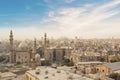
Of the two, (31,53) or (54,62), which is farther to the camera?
(54,62)

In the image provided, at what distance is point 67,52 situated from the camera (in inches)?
1303

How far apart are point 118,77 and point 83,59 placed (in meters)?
12.5

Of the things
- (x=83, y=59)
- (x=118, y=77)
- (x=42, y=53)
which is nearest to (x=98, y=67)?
(x=118, y=77)

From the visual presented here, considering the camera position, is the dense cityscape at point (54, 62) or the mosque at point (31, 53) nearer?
the dense cityscape at point (54, 62)

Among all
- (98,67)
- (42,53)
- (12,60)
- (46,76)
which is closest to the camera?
(46,76)

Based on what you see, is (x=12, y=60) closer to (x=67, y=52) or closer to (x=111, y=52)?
(x=67, y=52)

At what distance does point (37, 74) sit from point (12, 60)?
1552 centimetres

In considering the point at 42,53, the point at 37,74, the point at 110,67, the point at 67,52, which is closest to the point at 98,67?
the point at 110,67

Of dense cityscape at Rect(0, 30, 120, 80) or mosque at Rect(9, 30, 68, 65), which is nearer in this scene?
dense cityscape at Rect(0, 30, 120, 80)

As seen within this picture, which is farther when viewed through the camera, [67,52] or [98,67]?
[67,52]

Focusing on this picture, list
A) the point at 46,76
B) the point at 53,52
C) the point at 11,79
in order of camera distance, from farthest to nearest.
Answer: the point at 53,52, the point at 11,79, the point at 46,76

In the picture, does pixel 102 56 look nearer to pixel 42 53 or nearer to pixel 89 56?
pixel 89 56

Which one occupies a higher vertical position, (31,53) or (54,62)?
(31,53)

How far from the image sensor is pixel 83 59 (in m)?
26.7
